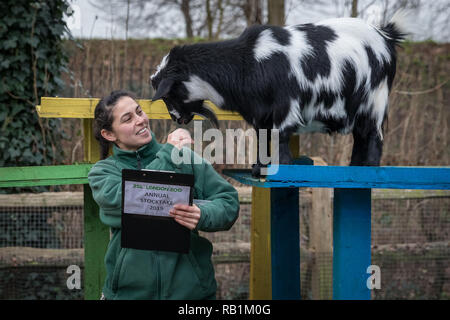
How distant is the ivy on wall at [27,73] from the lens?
321 centimetres

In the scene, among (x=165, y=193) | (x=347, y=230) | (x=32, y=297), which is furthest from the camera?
(x=32, y=297)

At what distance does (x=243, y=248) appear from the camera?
3164 mm

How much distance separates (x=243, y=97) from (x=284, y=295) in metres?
1.09

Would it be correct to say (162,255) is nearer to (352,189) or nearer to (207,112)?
(207,112)

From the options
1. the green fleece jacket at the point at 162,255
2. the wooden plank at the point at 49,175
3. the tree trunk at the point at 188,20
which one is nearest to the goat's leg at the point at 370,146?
the green fleece jacket at the point at 162,255

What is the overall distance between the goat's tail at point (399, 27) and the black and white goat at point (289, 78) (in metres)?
0.06

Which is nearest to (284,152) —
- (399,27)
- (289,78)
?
(289,78)

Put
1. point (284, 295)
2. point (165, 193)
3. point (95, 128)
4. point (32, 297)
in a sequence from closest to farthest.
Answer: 1. point (165, 193)
2. point (95, 128)
3. point (284, 295)
4. point (32, 297)

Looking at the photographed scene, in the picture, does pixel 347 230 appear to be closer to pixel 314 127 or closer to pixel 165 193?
pixel 314 127

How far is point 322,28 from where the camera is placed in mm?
1570

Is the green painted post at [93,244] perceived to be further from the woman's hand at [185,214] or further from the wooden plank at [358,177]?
the wooden plank at [358,177]
